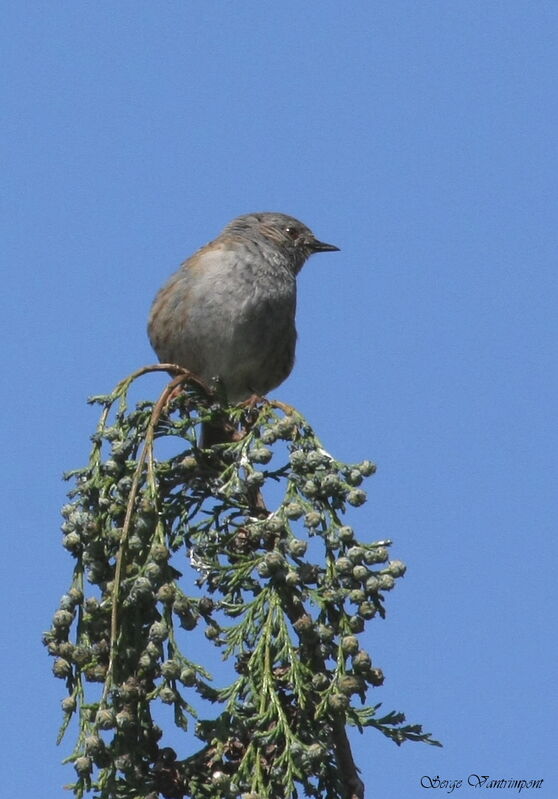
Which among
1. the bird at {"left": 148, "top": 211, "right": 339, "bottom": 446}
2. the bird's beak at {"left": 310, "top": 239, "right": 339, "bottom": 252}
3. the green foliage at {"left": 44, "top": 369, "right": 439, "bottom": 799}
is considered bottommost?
the green foliage at {"left": 44, "top": 369, "right": 439, "bottom": 799}

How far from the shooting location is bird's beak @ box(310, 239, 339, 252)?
25.6ft

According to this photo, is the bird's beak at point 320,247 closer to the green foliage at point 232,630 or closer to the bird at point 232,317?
the bird at point 232,317

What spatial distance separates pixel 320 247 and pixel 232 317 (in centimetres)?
158

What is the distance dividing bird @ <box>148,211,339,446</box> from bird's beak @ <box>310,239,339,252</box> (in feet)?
2.39

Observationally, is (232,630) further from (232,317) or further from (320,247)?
(320,247)

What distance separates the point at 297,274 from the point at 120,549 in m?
4.18

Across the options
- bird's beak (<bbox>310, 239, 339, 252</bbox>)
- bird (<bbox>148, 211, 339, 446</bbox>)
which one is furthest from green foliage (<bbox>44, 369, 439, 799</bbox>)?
bird's beak (<bbox>310, 239, 339, 252</bbox>)

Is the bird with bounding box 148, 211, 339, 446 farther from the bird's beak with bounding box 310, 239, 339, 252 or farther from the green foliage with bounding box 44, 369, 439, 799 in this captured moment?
the green foliage with bounding box 44, 369, 439, 799

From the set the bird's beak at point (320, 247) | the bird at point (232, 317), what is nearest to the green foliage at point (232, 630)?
the bird at point (232, 317)

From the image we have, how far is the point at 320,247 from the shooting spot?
784 centimetres

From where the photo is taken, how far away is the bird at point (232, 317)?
21.1 ft

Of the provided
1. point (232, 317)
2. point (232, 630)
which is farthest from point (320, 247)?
point (232, 630)

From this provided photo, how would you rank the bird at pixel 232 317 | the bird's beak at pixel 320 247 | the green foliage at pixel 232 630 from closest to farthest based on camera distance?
the green foliage at pixel 232 630
the bird at pixel 232 317
the bird's beak at pixel 320 247

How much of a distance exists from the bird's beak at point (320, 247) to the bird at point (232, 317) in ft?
2.39
